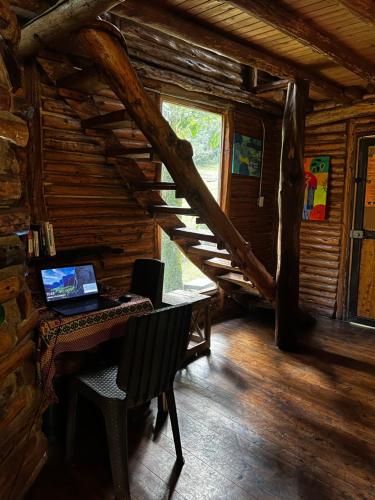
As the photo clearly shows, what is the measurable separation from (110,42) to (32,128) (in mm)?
1054

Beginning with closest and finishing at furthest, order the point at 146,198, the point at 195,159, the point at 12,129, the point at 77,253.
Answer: the point at 12,129
the point at 77,253
the point at 146,198
the point at 195,159

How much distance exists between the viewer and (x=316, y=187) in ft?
17.5

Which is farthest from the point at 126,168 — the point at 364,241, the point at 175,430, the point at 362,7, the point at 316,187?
the point at 364,241

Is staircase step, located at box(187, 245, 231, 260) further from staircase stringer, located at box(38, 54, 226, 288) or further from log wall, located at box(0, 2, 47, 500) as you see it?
log wall, located at box(0, 2, 47, 500)

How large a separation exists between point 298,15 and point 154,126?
143 centimetres

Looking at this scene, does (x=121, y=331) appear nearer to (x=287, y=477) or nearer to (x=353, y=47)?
(x=287, y=477)

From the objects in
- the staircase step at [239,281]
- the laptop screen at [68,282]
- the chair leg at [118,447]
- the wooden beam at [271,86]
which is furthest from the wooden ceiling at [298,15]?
the chair leg at [118,447]

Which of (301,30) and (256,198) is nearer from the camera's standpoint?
(301,30)

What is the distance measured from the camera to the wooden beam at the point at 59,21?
206cm

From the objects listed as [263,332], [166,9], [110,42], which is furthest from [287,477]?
[166,9]

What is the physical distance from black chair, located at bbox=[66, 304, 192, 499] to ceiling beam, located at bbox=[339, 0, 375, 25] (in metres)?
2.09

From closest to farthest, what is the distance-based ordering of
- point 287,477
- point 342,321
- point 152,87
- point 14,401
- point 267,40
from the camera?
point 14,401 < point 287,477 < point 267,40 < point 152,87 < point 342,321

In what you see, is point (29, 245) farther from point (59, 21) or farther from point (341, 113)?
point (341, 113)

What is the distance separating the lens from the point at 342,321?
17.0 ft
